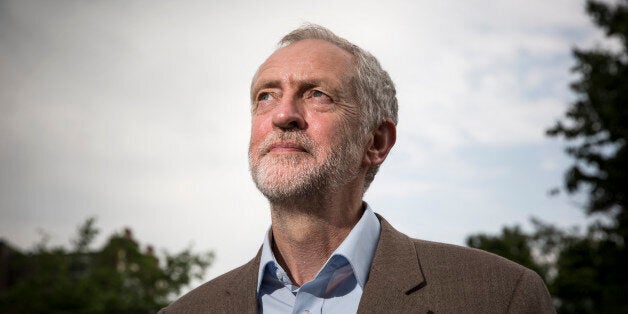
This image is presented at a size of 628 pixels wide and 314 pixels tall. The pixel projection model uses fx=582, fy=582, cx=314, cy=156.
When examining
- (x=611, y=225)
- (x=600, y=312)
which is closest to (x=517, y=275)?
(x=611, y=225)

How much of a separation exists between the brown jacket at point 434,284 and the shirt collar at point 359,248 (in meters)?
0.06

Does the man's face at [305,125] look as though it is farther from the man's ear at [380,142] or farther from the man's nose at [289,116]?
the man's ear at [380,142]

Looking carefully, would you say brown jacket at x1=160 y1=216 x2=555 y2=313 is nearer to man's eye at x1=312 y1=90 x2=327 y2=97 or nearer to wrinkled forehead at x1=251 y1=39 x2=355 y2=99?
man's eye at x1=312 y1=90 x2=327 y2=97

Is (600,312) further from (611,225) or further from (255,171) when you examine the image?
(255,171)

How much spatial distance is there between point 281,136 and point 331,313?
954 mm

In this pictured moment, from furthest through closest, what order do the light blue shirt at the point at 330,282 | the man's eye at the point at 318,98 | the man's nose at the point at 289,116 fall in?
1. the man's eye at the point at 318,98
2. the man's nose at the point at 289,116
3. the light blue shirt at the point at 330,282

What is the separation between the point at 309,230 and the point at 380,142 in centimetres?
77

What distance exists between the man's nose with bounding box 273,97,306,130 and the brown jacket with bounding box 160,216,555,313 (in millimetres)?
769

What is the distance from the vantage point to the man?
285 cm

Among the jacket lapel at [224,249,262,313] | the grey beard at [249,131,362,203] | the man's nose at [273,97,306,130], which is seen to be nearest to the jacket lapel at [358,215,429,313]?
the grey beard at [249,131,362,203]

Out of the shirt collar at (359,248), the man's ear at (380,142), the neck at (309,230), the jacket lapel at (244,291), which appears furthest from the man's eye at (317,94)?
the jacket lapel at (244,291)

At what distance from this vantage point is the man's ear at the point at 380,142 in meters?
3.48

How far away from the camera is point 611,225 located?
26.4m

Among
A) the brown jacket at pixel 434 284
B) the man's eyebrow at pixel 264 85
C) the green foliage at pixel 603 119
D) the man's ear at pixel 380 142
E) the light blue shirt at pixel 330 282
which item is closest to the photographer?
the brown jacket at pixel 434 284
